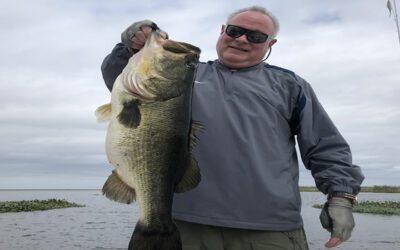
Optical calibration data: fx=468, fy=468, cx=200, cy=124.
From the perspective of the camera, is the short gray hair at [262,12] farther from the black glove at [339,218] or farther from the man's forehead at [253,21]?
the black glove at [339,218]

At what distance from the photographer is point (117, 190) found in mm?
3908

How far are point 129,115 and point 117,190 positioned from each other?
2.14 ft

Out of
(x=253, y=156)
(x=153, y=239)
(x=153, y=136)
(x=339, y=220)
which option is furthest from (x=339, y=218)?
(x=153, y=136)

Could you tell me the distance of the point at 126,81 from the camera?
3.83m

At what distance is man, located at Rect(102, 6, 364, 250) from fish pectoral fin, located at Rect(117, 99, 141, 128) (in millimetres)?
654

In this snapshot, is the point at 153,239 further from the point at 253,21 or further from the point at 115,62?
the point at 253,21

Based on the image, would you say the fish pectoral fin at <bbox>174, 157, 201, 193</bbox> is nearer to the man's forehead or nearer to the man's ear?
the man's forehead

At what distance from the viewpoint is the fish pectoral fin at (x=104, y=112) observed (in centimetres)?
388

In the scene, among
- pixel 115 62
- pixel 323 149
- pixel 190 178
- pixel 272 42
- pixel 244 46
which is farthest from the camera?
pixel 272 42

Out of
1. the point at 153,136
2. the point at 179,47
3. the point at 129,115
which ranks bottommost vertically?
the point at 153,136

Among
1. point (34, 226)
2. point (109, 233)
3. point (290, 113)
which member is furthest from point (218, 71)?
point (34, 226)

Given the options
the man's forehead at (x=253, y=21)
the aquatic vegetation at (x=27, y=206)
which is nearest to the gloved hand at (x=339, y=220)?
the man's forehead at (x=253, y=21)

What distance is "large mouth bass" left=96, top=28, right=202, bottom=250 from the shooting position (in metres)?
3.76

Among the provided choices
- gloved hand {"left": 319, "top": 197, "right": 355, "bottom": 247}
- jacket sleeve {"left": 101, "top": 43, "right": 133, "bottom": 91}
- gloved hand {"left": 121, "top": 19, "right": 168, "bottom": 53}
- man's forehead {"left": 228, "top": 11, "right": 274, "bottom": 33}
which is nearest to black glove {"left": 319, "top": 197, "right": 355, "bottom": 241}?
gloved hand {"left": 319, "top": 197, "right": 355, "bottom": 247}
